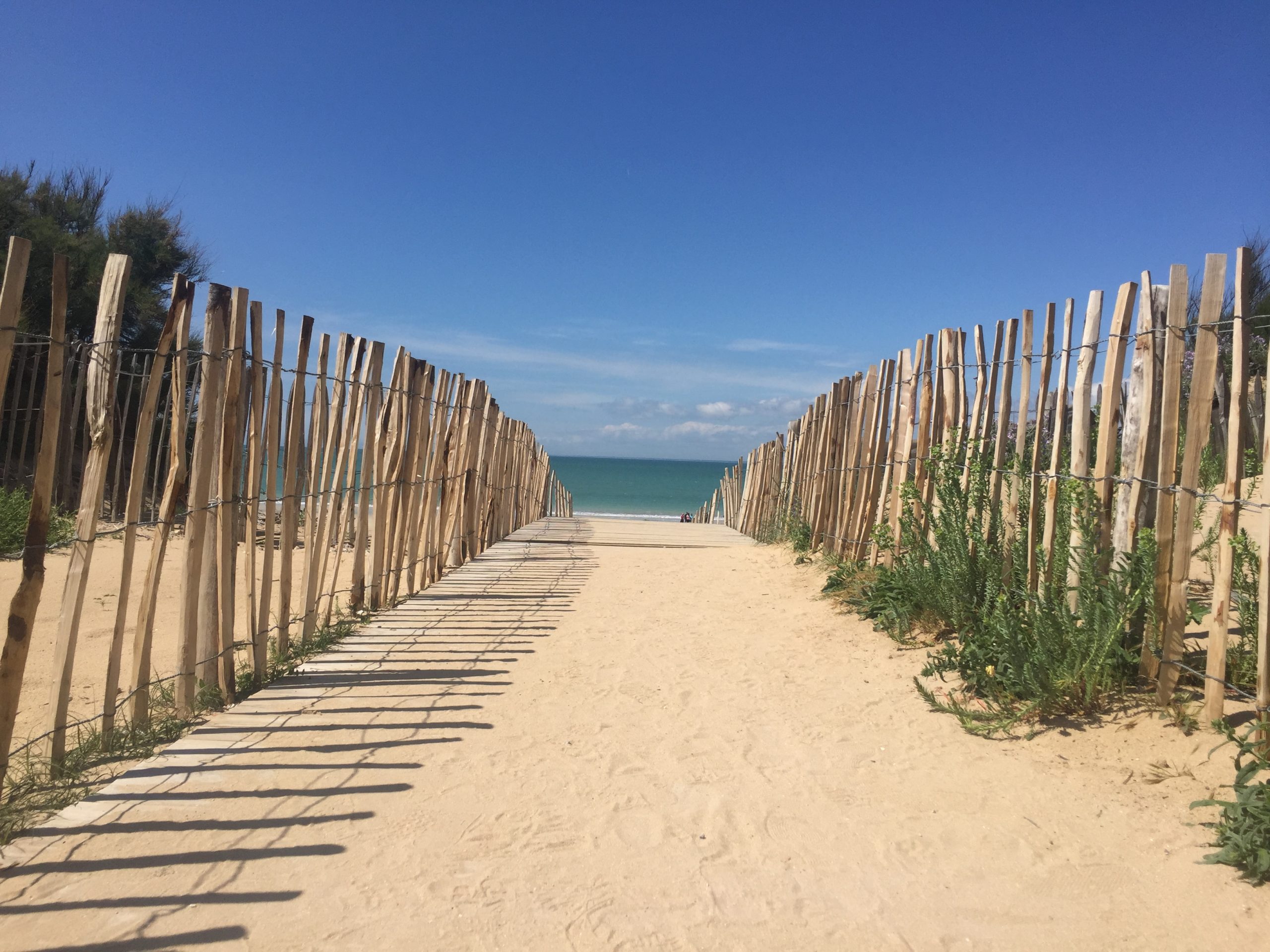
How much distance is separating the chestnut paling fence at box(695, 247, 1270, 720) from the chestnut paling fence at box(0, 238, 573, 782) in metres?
3.51

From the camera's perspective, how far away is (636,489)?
7356 cm

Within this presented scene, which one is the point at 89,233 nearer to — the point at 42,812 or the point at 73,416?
the point at 73,416

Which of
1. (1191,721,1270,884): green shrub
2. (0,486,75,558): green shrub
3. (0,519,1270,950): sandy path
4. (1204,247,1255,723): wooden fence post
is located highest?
(1204,247,1255,723): wooden fence post

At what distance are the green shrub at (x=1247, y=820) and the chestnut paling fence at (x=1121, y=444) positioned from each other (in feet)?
0.68

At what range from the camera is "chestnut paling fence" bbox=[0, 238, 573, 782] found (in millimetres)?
2955

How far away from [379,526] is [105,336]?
122 inches

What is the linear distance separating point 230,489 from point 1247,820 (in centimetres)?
405

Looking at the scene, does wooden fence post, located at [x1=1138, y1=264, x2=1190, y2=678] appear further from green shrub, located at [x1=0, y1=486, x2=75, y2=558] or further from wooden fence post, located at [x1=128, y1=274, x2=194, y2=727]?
green shrub, located at [x1=0, y1=486, x2=75, y2=558]

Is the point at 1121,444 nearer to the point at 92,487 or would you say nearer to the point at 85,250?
the point at 92,487

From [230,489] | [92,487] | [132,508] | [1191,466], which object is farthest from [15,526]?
[1191,466]

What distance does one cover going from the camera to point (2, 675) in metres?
2.71

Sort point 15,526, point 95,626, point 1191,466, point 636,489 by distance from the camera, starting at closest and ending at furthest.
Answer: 1. point 1191,466
2. point 95,626
3. point 15,526
4. point 636,489

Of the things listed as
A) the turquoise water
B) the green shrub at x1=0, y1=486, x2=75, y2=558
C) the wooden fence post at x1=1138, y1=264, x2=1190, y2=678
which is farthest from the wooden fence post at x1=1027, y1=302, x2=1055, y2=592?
the turquoise water

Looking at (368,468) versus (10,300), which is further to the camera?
(368,468)
